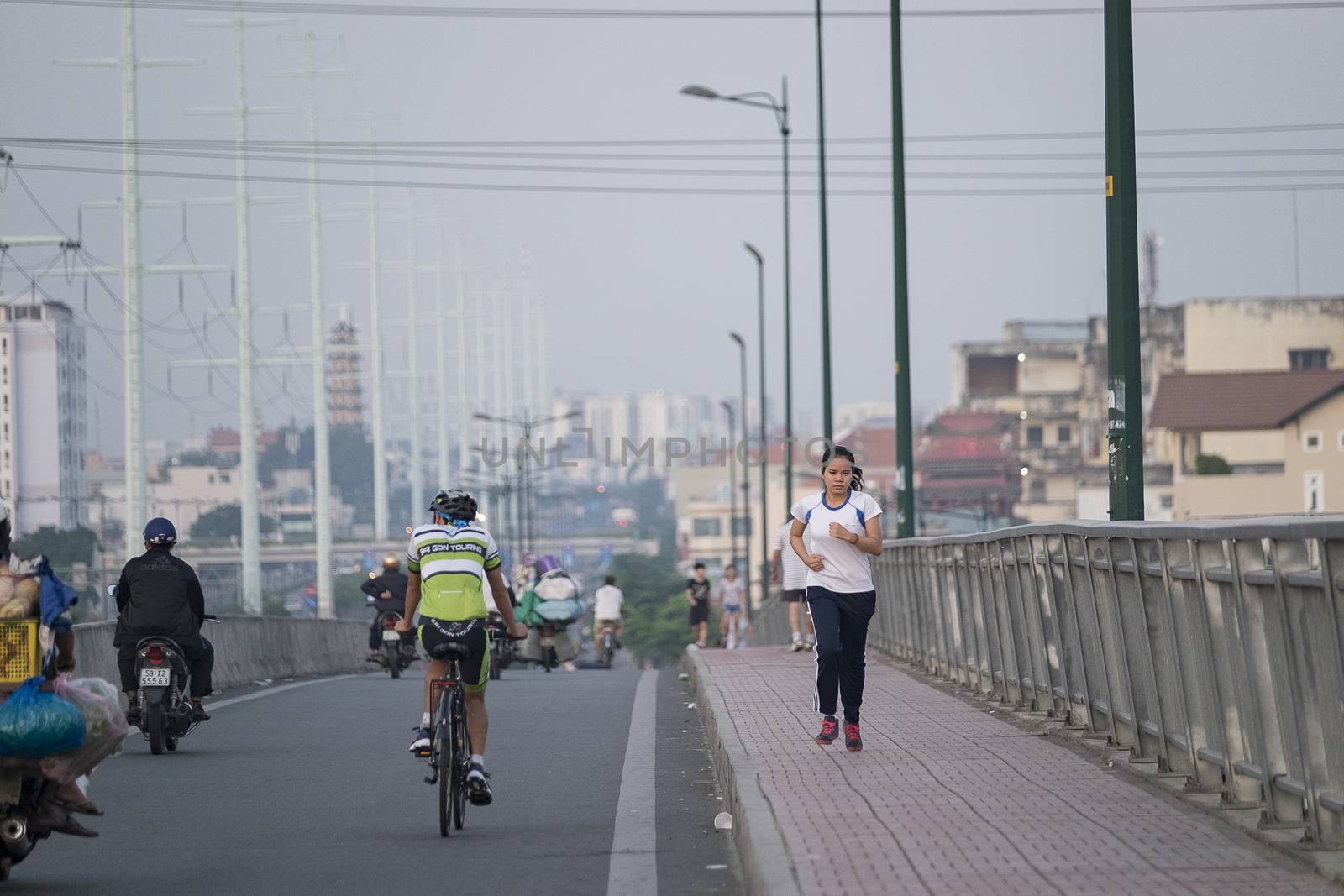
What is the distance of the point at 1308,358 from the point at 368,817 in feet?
291

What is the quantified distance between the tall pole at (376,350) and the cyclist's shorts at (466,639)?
3347 inches

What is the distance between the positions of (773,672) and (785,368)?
105ft

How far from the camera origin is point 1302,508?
74.3 m

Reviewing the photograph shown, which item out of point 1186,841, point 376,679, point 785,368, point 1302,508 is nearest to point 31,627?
point 1186,841

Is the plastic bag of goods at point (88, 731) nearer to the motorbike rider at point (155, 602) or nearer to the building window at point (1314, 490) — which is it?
the motorbike rider at point (155, 602)

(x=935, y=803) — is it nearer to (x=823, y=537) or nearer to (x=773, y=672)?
(x=823, y=537)

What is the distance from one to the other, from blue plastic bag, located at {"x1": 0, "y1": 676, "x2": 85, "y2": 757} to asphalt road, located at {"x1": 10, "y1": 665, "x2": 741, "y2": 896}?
2.48ft

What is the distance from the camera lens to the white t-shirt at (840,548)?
1159 cm

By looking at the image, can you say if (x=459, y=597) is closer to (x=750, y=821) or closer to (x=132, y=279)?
(x=750, y=821)

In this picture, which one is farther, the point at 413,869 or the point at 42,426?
the point at 42,426

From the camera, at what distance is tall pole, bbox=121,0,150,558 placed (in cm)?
4684

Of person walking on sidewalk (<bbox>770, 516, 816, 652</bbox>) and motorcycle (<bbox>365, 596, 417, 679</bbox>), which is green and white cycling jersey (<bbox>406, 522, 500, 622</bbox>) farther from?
motorcycle (<bbox>365, 596, 417, 679</bbox>)

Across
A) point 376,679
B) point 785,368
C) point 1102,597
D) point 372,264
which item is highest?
point 372,264

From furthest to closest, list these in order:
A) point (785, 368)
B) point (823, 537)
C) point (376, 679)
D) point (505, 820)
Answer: point (785, 368)
point (376, 679)
point (823, 537)
point (505, 820)
